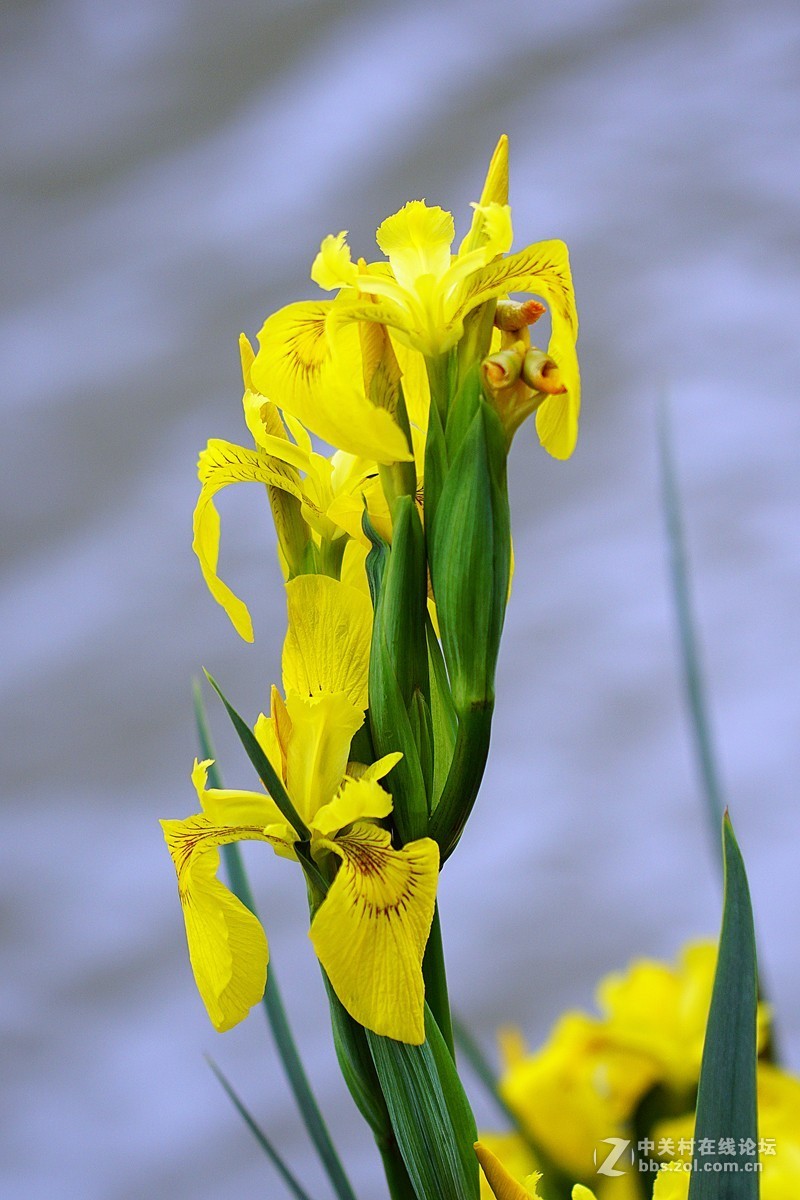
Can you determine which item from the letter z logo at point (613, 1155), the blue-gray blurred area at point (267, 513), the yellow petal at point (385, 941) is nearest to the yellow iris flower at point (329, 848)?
the yellow petal at point (385, 941)

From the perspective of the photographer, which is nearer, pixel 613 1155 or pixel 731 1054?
pixel 731 1054

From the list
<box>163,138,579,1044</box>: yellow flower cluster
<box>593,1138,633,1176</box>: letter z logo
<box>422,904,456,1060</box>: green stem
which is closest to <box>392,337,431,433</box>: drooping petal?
<box>163,138,579,1044</box>: yellow flower cluster

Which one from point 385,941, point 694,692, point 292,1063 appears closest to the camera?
point 385,941

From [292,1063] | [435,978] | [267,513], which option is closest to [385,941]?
[435,978]

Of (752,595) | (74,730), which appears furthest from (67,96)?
(752,595)

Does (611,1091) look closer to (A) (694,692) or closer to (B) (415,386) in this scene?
(A) (694,692)

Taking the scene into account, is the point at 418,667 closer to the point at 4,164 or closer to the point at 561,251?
the point at 561,251

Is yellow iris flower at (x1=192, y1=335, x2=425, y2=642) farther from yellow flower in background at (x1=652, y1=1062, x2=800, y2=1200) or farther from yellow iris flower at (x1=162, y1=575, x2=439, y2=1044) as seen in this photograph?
yellow flower in background at (x1=652, y1=1062, x2=800, y2=1200)
